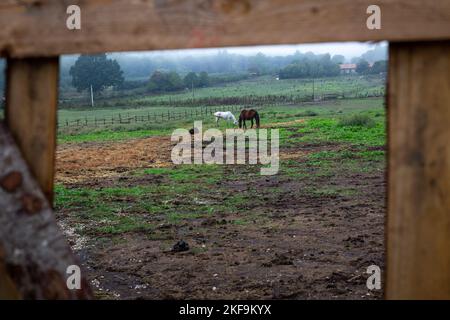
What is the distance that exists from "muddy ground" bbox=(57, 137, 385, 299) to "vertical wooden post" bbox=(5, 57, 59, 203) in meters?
4.59

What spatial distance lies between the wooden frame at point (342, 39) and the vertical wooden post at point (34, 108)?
4 cm

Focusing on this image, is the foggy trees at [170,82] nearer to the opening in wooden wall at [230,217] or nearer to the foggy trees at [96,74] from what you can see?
the foggy trees at [96,74]

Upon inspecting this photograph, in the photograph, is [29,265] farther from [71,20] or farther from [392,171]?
[392,171]

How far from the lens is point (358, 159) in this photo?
1560cm

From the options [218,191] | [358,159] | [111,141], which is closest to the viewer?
[218,191]

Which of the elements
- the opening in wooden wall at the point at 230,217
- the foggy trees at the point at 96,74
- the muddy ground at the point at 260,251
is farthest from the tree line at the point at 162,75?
the muddy ground at the point at 260,251

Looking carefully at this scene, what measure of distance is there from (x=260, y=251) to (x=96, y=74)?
5878 centimetres

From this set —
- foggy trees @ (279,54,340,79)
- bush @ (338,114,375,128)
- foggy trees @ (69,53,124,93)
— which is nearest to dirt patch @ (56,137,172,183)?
bush @ (338,114,375,128)

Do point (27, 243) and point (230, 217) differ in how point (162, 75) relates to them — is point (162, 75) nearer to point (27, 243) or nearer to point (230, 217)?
point (230, 217)

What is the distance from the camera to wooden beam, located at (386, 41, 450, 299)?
140 cm

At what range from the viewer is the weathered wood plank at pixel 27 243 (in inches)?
54.6

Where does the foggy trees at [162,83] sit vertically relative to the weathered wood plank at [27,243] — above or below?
above

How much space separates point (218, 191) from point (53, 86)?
425 inches
